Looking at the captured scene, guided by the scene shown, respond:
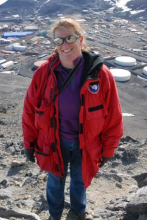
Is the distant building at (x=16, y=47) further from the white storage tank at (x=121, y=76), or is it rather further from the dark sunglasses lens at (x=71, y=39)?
the dark sunglasses lens at (x=71, y=39)

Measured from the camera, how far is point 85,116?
13.7ft

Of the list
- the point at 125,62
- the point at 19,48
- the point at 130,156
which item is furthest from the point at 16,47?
the point at 130,156

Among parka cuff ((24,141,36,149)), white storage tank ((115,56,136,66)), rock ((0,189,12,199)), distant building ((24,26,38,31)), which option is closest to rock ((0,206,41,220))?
rock ((0,189,12,199))

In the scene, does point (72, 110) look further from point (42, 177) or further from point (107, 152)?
point (42, 177)

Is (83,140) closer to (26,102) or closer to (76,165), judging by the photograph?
(76,165)

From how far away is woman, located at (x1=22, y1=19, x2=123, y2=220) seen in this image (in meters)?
4.14

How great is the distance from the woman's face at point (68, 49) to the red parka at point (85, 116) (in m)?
0.14

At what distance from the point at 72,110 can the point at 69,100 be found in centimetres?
13

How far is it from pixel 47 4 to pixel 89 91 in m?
99.3

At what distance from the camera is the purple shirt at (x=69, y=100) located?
13.7ft

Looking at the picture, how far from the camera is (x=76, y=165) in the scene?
4.58 metres

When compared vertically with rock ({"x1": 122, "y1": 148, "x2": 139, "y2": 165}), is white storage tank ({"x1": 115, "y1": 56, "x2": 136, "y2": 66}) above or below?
below

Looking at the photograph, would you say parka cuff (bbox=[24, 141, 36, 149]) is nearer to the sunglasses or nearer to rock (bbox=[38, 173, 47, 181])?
the sunglasses

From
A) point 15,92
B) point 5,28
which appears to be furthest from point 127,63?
point 5,28
